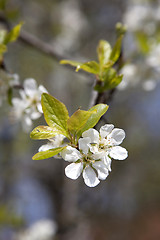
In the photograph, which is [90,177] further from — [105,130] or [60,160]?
[60,160]

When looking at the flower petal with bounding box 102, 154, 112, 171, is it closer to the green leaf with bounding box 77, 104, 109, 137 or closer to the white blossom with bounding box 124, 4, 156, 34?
the green leaf with bounding box 77, 104, 109, 137

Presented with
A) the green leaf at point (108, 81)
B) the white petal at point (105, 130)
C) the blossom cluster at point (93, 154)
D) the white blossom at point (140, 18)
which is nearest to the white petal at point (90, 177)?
the blossom cluster at point (93, 154)

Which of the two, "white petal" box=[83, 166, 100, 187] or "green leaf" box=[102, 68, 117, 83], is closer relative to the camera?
"white petal" box=[83, 166, 100, 187]

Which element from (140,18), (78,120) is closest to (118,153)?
(78,120)

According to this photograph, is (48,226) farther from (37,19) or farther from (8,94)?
(37,19)

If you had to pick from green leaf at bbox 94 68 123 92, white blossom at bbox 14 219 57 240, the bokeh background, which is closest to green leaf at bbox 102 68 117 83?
green leaf at bbox 94 68 123 92

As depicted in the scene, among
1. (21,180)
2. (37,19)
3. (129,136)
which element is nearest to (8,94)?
(37,19)
